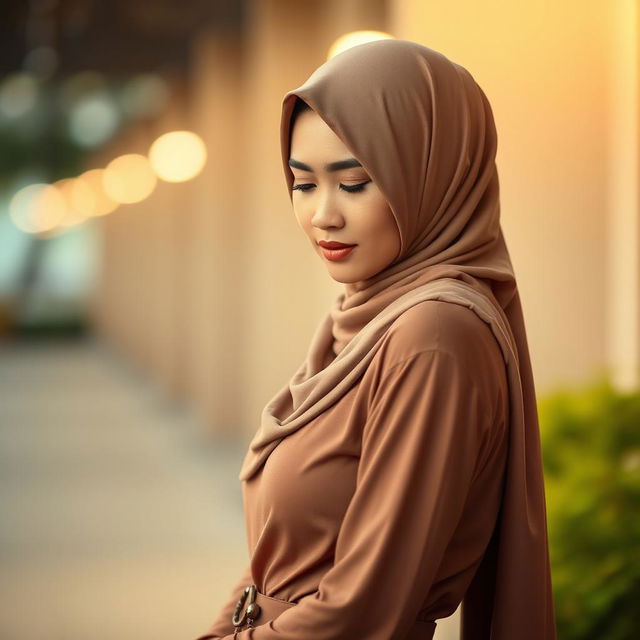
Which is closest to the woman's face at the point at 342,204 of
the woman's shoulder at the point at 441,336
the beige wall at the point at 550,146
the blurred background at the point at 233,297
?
the woman's shoulder at the point at 441,336

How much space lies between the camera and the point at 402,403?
4.88 ft

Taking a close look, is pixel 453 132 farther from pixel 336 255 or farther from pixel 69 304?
pixel 69 304

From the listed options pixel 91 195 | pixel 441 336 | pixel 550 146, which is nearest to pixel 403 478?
pixel 441 336

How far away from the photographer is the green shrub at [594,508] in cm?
315

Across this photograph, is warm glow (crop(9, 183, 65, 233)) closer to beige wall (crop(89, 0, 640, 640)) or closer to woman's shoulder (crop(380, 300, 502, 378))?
beige wall (crop(89, 0, 640, 640))

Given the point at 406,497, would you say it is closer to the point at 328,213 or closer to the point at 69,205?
the point at 328,213

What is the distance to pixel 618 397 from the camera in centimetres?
364

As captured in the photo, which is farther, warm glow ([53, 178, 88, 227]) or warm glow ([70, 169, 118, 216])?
warm glow ([53, 178, 88, 227])

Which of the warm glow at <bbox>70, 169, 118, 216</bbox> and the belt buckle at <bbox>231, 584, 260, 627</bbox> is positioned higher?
the warm glow at <bbox>70, 169, 118, 216</bbox>

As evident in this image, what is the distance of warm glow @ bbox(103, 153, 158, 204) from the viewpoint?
19.2 meters

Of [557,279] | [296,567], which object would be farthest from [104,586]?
[296,567]

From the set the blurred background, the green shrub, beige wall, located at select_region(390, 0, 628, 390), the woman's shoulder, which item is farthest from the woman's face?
beige wall, located at select_region(390, 0, 628, 390)

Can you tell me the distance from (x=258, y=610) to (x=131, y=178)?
18952mm

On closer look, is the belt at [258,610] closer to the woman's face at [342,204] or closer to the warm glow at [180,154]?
the woman's face at [342,204]
